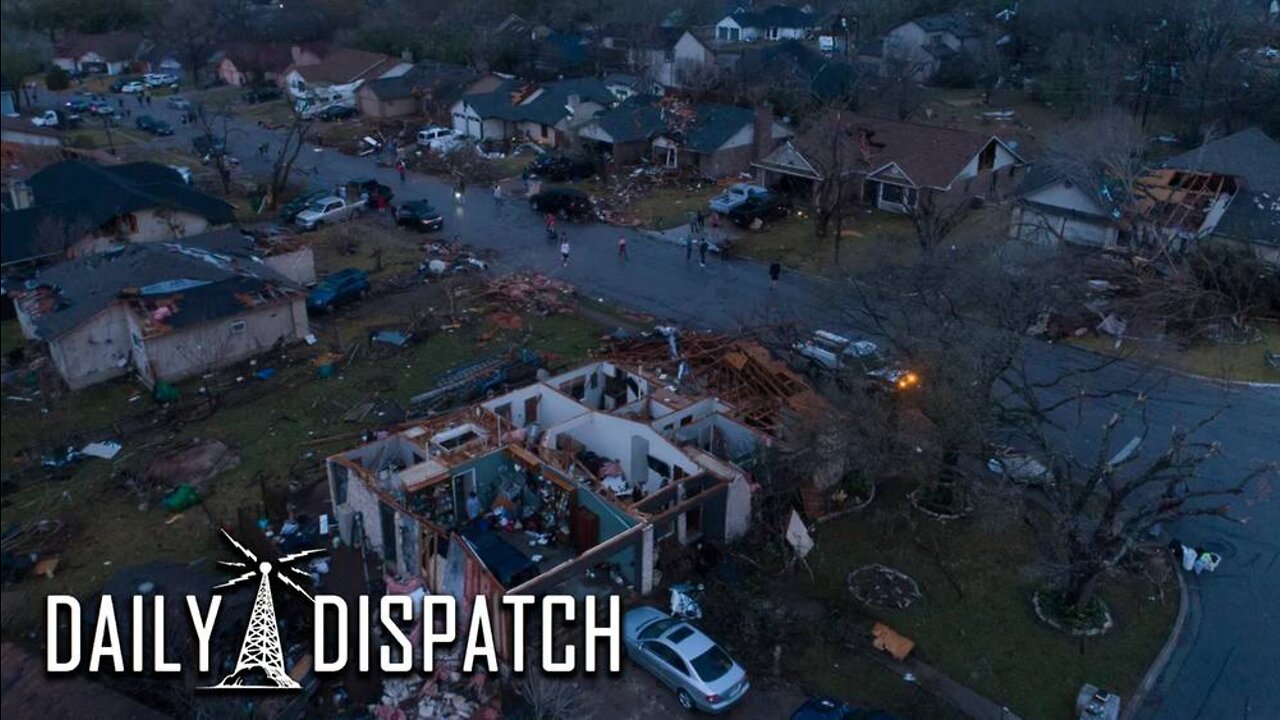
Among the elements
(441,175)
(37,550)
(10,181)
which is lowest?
(441,175)

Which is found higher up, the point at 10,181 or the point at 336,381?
the point at 10,181

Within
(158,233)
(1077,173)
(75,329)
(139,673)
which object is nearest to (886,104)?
(1077,173)

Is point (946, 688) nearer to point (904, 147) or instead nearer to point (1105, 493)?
point (1105, 493)

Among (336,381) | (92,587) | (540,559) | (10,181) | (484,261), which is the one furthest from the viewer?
(484,261)

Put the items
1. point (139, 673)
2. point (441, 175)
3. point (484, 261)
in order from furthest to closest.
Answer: point (441, 175), point (484, 261), point (139, 673)

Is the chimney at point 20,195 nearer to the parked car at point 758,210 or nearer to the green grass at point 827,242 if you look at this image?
the green grass at point 827,242

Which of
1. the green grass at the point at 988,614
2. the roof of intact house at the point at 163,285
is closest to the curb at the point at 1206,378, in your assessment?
the green grass at the point at 988,614

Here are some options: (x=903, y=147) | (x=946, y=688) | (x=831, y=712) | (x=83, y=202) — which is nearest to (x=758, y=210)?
(x=903, y=147)

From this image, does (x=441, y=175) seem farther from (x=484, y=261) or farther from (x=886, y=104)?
(x=886, y=104)
